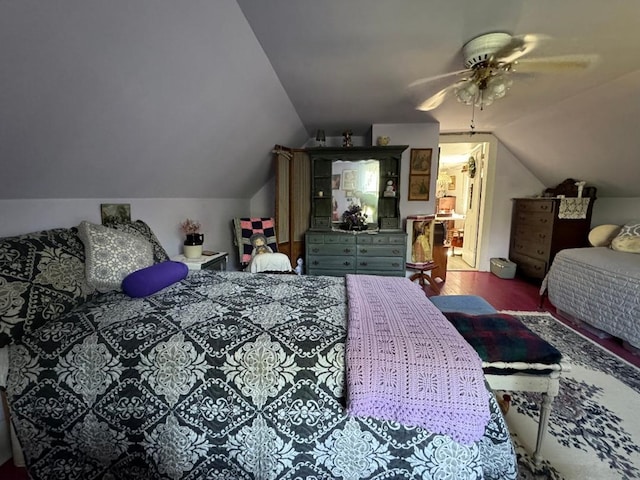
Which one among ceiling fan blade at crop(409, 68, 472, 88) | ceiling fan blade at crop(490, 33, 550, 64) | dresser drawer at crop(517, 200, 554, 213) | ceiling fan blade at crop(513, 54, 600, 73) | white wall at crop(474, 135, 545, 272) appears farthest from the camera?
white wall at crop(474, 135, 545, 272)

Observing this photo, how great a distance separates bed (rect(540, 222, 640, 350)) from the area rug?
0.34 metres

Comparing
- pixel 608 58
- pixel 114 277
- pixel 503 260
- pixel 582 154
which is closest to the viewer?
pixel 114 277

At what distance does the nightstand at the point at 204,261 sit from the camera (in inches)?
94.6

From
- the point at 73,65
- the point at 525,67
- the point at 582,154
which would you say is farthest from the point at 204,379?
the point at 582,154

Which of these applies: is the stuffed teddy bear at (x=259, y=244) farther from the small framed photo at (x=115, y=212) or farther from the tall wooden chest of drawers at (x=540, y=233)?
the tall wooden chest of drawers at (x=540, y=233)

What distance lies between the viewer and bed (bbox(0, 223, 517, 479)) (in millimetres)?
978

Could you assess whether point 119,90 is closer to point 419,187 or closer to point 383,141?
point 383,141

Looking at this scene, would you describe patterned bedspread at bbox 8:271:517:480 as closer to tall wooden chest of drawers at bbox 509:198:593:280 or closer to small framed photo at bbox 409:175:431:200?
small framed photo at bbox 409:175:431:200

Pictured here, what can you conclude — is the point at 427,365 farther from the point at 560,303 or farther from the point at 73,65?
the point at 560,303

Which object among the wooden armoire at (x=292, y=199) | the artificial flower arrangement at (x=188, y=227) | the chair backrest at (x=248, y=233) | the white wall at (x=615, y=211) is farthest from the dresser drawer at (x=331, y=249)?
the white wall at (x=615, y=211)

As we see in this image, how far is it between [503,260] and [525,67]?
10.9 feet

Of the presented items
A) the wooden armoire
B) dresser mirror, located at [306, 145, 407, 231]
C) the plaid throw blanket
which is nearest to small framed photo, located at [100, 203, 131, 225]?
the wooden armoire

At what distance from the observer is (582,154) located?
3.17 meters

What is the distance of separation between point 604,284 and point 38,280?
4003mm
